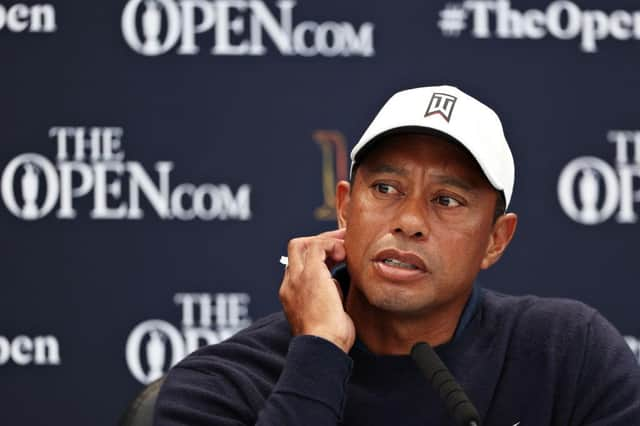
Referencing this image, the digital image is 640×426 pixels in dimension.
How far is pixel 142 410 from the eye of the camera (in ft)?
7.06

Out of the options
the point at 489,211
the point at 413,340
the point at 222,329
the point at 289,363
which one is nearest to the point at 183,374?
the point at 289,363

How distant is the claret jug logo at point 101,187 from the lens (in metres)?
3.17

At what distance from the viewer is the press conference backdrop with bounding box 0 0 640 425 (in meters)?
3.18

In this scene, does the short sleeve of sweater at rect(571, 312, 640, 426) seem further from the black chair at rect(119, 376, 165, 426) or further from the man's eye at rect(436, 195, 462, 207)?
the black chair at rect(119, 376, 165, 426)

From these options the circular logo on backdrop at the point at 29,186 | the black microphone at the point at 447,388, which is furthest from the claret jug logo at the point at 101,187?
the black microphone at the point at 447,388

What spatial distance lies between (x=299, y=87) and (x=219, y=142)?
0.26 m

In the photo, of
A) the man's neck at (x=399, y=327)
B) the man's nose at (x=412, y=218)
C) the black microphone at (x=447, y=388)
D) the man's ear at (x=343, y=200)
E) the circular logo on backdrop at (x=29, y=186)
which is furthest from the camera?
the circular logo on backdrop at (x=29, y=186)

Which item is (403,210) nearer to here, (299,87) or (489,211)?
(489,211)

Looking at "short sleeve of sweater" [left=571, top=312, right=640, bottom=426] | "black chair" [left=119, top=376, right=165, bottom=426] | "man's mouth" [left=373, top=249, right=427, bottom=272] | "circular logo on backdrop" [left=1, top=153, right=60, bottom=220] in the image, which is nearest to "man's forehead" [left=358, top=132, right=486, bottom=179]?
"man's mouth" [left=373, top=249, right=427, bottom=272]

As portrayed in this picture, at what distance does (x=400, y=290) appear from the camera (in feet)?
6.46

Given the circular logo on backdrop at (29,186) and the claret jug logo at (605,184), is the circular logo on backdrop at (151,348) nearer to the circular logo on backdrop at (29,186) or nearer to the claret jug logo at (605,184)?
the circular logo on backdrop at (29,186)

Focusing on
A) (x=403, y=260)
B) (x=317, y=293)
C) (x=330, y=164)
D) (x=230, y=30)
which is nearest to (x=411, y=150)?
(x=403, y=260)

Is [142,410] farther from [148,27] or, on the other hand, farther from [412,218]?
[148,27]

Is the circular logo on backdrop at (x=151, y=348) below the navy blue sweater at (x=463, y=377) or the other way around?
below
